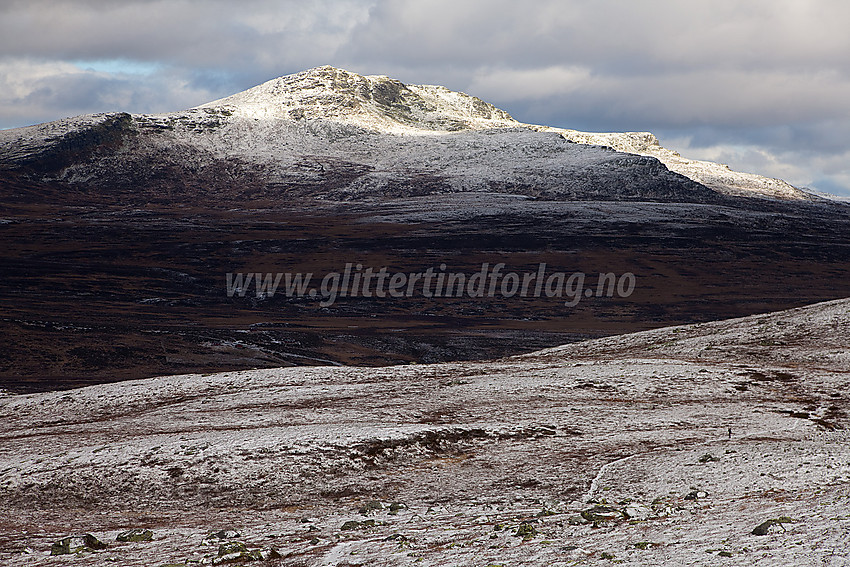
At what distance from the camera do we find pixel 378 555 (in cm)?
1169

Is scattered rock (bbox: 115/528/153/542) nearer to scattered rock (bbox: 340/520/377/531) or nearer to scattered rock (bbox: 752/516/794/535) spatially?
scattered rock (bbox: 340/520/377/531)

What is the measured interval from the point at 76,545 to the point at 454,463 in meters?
8.96

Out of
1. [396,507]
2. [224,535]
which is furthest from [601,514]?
[224,535]

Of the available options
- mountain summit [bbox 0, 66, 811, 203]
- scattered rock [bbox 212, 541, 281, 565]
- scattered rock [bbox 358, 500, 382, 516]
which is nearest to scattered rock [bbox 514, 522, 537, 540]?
scattered rock [bbox 358, 500, 382, 516]

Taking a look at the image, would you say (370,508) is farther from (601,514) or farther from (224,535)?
(601,514)

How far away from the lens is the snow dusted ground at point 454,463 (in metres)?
11.9

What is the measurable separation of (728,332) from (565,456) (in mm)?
20380

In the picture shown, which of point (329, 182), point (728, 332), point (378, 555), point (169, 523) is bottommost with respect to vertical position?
point (169, 523)

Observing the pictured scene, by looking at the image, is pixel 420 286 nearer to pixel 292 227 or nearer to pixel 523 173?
pixel 292 227

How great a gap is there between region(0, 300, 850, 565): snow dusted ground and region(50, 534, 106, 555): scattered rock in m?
0.23

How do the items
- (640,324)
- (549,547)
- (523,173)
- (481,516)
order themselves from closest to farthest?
(549,547) → (481,516) → (640,324) → (523,173)

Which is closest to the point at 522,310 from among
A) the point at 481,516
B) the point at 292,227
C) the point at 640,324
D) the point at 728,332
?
the point at 640,324

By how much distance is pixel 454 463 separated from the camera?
18891mm

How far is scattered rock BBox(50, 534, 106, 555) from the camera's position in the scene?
12637mm
